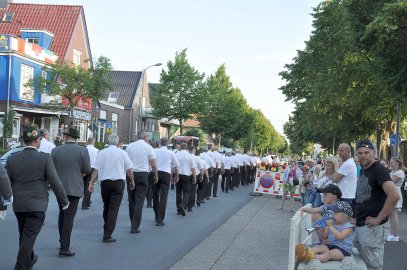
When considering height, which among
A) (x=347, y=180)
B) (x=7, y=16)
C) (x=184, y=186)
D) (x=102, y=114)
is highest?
(x=7, y=16)

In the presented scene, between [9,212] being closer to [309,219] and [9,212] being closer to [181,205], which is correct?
[181,205]

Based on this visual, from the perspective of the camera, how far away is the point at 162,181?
12.8 metres

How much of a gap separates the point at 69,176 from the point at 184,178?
21.6 feet

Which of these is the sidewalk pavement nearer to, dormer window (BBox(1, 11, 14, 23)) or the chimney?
dormer window (BBox(1, 11, 14, 23))

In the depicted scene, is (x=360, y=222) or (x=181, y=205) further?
(x=181, y=205)

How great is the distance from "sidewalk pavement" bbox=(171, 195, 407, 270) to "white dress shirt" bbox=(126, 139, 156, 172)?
186 centimetres

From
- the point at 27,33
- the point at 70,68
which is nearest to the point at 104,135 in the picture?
the point at 27,33

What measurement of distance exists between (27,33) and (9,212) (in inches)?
1107

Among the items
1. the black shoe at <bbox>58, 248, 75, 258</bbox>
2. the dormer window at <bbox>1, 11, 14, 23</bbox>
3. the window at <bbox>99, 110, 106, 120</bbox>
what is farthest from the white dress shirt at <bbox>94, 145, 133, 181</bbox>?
the window at <bbox>99, 110, 106, 120</bbox>

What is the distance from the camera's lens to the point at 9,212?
1352 centimetres

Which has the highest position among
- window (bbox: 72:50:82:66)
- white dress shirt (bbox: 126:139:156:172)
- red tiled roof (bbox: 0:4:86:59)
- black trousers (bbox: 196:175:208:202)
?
red tiled roof (bbox: 0:4:86:59)

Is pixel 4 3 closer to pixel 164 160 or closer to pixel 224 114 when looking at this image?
pixel 224 114

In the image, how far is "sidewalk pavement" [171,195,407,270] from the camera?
329 inches


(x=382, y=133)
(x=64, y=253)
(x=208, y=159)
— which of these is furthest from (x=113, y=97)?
(x=64, y=253)
